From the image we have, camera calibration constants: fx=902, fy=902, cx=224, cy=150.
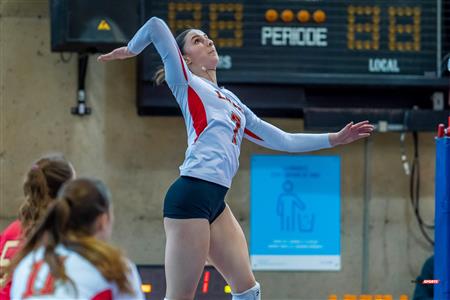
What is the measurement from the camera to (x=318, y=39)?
5.84 meters

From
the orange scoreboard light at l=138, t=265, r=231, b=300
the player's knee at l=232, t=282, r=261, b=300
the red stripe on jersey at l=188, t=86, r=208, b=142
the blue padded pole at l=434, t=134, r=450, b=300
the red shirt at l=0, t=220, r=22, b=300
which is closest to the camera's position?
the red shirt at l=0, t=220, r=22, b=300

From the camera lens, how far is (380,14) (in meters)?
5.91

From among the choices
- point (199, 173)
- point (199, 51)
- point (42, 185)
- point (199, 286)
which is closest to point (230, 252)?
point (199, 173)

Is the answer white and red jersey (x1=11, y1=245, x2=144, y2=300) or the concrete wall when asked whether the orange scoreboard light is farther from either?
white and red jersey (x1=11, y1=245, x2=144, y2=300)

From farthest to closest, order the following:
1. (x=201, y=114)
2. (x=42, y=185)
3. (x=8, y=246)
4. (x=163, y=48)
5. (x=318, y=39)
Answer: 1. (x=318, y=39)
2. (x=201, y=114)
3. (x=163, y=48)
4. (x=8, y=246)
5. (x=42, y=185)

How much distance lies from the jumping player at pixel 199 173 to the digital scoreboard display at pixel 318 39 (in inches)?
72.3

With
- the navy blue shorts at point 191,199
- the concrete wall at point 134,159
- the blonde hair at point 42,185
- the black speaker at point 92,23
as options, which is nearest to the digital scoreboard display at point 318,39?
the black speaker at point 92,23

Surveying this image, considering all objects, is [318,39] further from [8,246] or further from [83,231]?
[83,231]

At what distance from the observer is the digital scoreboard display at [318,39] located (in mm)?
5770

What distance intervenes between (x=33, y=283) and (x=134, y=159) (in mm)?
4092

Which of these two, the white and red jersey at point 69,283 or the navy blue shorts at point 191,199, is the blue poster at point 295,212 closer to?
the navy blue shorts at point 191,199

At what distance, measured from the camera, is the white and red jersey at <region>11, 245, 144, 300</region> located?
7.50ft

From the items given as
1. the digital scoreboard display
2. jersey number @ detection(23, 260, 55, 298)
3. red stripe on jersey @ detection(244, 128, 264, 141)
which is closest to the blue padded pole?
red stripe on jersey @ detection(244, 128, 264, 141)

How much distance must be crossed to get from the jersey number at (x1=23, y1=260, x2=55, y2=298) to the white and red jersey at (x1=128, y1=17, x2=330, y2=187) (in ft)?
4.58
